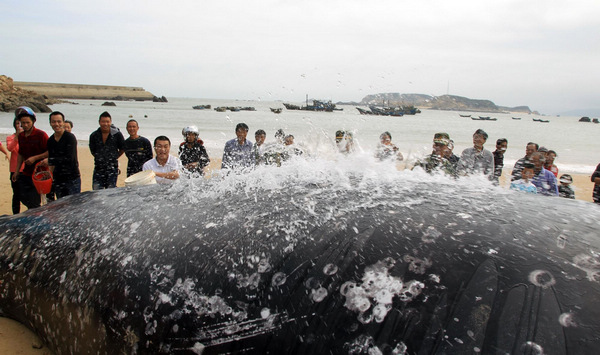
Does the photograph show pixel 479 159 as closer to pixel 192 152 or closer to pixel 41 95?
pixel 192 152

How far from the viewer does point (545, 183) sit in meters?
5.61

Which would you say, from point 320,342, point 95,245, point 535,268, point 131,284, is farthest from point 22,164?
point 535,268

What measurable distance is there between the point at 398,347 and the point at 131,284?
1.29 metres

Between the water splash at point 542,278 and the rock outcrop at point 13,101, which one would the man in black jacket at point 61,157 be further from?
the rock outcrop at point 13,101

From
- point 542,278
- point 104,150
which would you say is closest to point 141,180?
point 104,150

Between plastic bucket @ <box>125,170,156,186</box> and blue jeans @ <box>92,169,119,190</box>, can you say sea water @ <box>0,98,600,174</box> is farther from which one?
blue jeans @ <box>92,169,119,190</box>

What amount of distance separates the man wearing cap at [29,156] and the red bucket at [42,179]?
0.49ft

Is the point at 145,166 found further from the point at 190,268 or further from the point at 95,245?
the point at 190,268

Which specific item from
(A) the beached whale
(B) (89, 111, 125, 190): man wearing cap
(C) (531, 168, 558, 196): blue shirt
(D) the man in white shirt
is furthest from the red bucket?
(C) (531, 168, 558, 196): blue shirt

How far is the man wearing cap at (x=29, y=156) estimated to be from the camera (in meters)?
5.63

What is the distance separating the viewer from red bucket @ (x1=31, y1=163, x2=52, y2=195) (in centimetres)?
553

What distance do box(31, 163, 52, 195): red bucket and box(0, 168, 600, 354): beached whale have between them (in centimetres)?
366

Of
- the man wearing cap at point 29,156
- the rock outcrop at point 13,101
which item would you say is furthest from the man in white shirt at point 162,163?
the rock outcrop at point 13,101

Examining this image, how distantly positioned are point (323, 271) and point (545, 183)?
5289 millimetres
